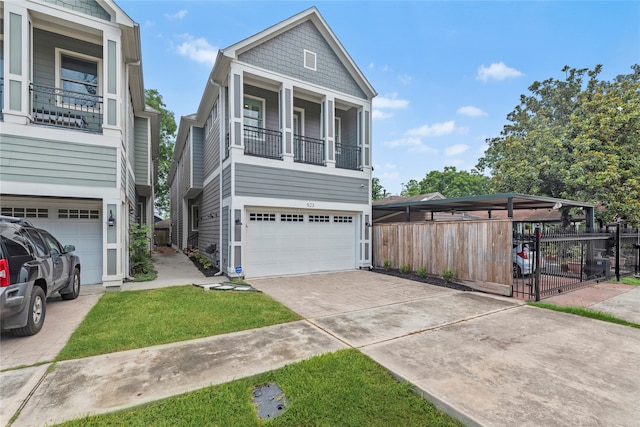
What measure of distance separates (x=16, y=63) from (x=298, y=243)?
8.04 m

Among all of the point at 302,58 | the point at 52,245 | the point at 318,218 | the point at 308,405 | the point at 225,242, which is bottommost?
the point at 308,405

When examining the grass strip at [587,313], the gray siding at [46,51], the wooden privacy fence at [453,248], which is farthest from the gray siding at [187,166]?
the grass strip at [587,313]

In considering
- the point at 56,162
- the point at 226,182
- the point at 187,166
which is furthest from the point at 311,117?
the point at 56,162

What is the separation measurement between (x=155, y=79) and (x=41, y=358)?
2383 cm

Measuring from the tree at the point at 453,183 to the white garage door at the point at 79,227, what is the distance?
130ft

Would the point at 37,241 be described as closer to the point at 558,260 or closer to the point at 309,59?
the point at 309,59

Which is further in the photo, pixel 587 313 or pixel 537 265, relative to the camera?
pixel 537 265

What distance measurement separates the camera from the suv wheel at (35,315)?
4.03 meters

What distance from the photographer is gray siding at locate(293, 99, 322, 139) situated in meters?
11.0

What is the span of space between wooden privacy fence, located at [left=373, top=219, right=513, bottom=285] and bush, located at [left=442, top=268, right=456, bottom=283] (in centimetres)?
9

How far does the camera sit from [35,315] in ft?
13.8

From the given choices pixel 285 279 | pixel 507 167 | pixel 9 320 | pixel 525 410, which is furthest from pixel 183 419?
pixel 507 167

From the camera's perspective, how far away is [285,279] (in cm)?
873

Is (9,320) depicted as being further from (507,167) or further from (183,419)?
(507,167)
